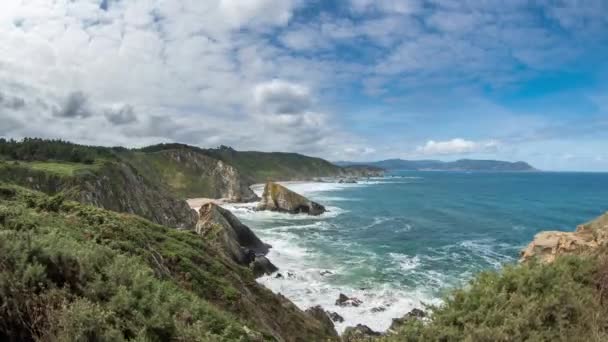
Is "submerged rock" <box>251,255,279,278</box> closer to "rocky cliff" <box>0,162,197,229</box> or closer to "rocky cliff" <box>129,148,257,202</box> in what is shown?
"rocky cliff" <box>0,162,197,229</box>

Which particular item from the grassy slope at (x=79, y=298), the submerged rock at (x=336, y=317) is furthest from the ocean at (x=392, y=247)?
the grassy slope at (x=79, y=298)

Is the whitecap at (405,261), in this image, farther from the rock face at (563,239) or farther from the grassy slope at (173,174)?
the grassy slope at (173,174)

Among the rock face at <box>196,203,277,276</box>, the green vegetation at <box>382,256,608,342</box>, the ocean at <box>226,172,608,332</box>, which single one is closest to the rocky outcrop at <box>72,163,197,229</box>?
the ocean at <box>226,172,608,332</box>

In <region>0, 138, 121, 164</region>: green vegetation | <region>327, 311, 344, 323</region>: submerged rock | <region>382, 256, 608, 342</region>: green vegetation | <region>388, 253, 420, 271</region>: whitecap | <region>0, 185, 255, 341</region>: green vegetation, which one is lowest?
<region>327, 311, 344, 323</region>: submerged rock

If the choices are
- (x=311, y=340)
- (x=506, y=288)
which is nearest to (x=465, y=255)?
(x=311, y=340)

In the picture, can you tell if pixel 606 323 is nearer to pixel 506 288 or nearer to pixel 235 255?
pixel 506 288

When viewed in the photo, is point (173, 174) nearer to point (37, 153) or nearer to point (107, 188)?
point (37, 153)
